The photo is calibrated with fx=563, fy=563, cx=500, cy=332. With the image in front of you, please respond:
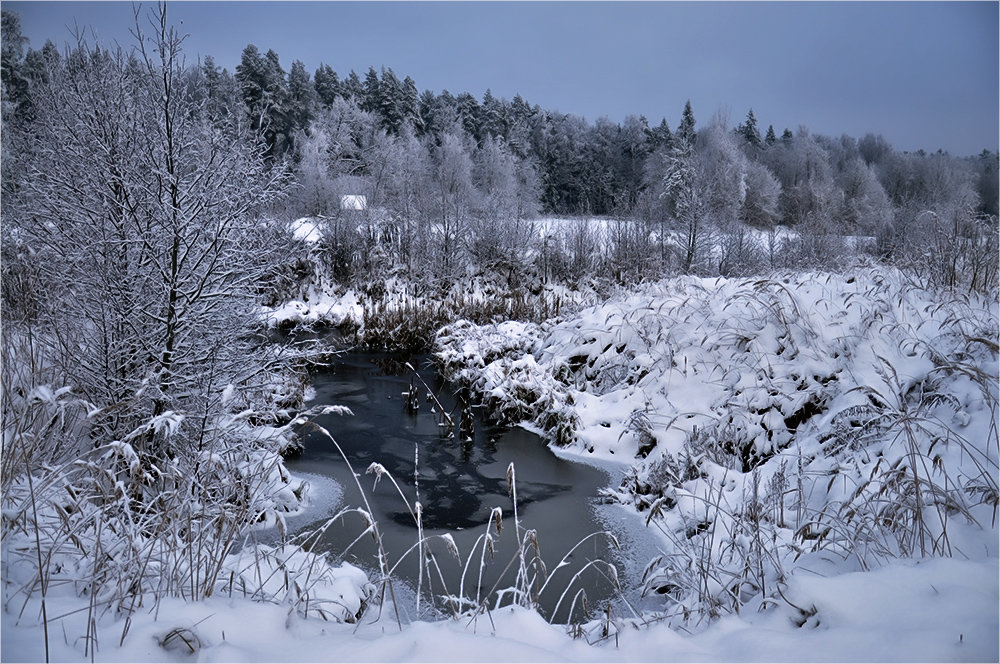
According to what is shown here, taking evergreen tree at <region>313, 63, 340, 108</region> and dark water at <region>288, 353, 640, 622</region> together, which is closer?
dark water at <region>288, 353, 640, 622</region>

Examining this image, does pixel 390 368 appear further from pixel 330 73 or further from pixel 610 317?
pixel 330 73

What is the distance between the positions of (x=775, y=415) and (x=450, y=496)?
3870mm

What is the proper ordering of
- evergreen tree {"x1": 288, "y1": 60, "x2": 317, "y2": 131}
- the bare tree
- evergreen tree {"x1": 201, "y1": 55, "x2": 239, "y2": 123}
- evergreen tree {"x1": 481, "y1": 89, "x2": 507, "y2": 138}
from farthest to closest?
evergreen tree {"x1": 481, "y1": 89, "x2": 507, "y2": 138} < evergreen tree {"x1": 288, "y1": 60, "x2": 317, "y2": 131} < evergreen tree {"x1": 201, "y1": 55, "x2": 239, "y2": 123} < the bare tree

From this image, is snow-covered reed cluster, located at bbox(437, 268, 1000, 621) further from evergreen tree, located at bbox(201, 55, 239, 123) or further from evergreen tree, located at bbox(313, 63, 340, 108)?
evergreen tree, located at bbox(313, 63, 340, 108)

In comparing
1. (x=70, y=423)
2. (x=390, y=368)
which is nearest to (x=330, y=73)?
(x=390, y=368)

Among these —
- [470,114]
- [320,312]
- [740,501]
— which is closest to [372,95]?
[470,114]

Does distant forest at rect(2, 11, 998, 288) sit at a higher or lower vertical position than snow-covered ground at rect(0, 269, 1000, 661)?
higher

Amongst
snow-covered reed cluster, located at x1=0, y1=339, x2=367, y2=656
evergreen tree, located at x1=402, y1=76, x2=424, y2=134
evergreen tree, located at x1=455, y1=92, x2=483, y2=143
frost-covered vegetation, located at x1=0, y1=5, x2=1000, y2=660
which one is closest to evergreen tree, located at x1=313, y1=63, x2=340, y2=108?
evergreen tree, located at x1=402, y1=76, x2=424, y2=134

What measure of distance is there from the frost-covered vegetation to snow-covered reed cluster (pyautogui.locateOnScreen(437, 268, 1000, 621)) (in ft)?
0.13

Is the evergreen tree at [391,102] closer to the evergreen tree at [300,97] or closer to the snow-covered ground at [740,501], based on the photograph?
the evergreen tree at [300,97]

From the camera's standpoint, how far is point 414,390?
9.45 m

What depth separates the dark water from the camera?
4422mm

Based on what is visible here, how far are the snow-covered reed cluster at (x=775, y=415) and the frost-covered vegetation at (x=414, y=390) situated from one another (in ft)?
0.13

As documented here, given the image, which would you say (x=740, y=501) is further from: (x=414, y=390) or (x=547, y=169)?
(x=547, y=169)
